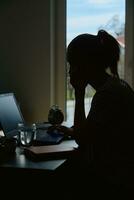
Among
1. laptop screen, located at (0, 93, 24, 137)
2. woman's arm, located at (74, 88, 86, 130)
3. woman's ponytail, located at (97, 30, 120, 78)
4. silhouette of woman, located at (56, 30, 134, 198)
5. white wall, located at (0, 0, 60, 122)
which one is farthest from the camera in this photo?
white wall, located at (0, 0, 60, 122)

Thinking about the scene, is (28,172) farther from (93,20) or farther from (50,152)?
(93,20)

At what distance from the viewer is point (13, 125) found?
7.67 ft

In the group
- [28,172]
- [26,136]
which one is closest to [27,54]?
[26,136]

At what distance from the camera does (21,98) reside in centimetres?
309

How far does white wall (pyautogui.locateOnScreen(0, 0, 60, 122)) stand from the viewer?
9.81 feet

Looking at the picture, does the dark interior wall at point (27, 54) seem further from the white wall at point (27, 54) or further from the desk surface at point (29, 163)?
the desk surface at point (29, 163)

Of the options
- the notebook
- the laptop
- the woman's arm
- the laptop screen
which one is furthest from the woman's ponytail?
the laptop screen

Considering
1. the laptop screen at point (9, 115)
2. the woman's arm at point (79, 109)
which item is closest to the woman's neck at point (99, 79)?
the woman's arm at point (79, 109)

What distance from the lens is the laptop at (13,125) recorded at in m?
2.07

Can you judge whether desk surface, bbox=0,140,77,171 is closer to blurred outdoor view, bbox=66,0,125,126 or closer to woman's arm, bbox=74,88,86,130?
woman's arm, bbox=74,88,86,130

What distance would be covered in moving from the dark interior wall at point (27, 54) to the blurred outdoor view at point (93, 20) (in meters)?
0.21

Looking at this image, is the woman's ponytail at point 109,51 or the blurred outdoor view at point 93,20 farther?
the blurred outdoor view at point 93,20

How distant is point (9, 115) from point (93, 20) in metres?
1.17

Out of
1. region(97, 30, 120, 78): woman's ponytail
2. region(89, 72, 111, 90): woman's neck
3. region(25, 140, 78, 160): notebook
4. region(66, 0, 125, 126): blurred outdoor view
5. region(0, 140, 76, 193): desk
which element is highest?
region(66, 0, 125, 126): blurred outdoor view
